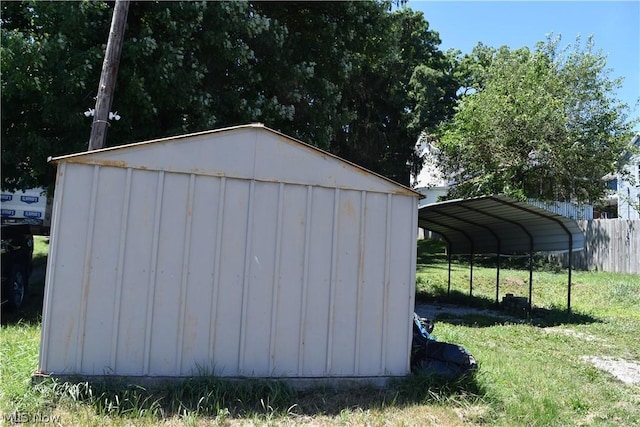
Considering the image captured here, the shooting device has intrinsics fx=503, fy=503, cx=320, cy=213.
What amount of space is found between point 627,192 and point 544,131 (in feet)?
38.9

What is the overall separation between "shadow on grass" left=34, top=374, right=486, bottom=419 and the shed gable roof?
1836mm

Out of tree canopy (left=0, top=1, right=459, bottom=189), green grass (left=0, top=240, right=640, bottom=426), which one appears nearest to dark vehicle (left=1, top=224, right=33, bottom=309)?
tree canopy (left=0, top=1, right=459, bottom=189)

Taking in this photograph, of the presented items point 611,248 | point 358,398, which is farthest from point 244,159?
point 611,248

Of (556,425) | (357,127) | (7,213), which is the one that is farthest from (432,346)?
(357,127)

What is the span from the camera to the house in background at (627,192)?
65.1 ft

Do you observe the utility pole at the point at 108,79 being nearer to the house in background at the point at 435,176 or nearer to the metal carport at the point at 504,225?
the metal carport at the point at 504,225

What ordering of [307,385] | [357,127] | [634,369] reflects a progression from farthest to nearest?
[357,127] → [634,369] → [307,385]

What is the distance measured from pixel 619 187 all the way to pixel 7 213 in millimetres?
26789

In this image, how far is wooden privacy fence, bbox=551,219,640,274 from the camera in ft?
55.9

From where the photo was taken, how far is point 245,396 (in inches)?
168

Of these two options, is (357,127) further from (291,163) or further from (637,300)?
(291,163)

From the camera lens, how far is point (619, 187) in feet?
84.9

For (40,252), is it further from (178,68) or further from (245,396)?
(245,396)

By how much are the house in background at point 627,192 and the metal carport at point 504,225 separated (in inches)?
387
